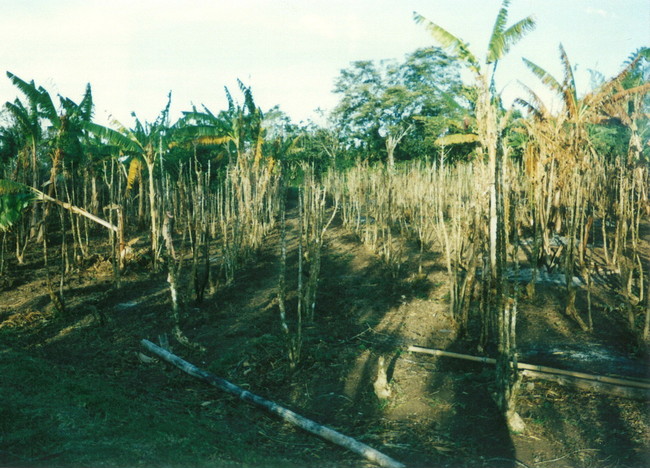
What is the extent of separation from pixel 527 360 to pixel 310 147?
13.0 metres

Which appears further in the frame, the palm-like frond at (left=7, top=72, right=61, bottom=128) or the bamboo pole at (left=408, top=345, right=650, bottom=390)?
the palm-like frond at (left=7, top=72, right=61, bottom=128)

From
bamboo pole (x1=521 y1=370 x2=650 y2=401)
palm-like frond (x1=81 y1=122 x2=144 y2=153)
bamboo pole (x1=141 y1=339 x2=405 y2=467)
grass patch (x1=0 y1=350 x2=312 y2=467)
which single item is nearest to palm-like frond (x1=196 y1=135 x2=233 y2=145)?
palm-like frond (x1=81 y1=122 x2=144 y2=153)

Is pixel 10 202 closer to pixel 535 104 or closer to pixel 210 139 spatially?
pixel 210 139

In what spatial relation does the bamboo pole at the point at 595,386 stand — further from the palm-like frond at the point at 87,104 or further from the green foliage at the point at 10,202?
the palm-like frond at the point at 87,104

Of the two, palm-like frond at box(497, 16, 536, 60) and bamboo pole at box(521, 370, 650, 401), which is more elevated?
palm-like frond at box(497, 16, 536, 60)

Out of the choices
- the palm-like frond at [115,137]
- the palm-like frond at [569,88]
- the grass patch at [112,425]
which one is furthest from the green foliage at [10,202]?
the palm-like frond at [569,88]

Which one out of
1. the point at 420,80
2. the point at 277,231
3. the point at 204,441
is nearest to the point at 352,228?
the point at 277,231

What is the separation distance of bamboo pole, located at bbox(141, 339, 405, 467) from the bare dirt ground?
0.07m

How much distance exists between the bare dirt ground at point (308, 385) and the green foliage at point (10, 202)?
120cm

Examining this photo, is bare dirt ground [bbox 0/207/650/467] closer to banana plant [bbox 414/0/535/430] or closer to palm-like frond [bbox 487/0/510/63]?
banana plant [bbox 414/0/535/430]

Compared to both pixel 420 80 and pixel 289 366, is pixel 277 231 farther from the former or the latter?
pixel 420 80

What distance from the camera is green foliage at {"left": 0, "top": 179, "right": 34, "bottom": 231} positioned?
6.93 m

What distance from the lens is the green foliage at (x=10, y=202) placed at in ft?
22.7

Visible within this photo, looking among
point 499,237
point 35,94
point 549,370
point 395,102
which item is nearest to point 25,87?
point 35,94
